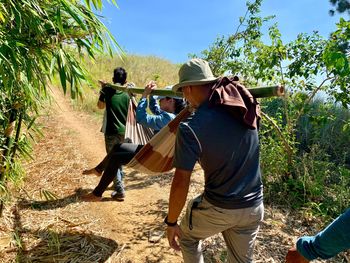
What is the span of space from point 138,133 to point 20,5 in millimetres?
1945

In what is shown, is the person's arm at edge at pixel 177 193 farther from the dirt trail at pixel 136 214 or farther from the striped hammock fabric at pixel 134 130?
the striped hammock fabric at pixel 134 130

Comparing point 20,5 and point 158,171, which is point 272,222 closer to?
point 158,171

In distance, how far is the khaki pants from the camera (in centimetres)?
225

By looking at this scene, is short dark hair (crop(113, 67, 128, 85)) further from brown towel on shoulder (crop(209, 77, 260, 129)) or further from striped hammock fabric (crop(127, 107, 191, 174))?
brown towel on shoulder (crop(209, 77, 260, 129))

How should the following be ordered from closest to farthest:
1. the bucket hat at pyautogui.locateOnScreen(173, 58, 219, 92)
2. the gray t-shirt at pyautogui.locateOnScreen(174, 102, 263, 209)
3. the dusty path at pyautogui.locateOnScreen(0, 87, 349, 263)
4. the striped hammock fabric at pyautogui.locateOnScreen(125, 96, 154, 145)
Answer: the gray t-shirt at pyautogui.locateOnScreen(174, 102, 263, 209) → the bucket hat at pyautogui.locateOnScreen(173, 58, 219, 92) → the dusty path at pyautogui.locateOnScreen(0, 87, 349, 263) → the striped hammock fabric at pyautogui.locateOnScreen(125, 96, 154, 145)

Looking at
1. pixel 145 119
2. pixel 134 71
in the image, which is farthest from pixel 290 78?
pixel 134 71

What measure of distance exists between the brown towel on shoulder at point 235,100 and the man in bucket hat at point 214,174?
31 millimetres

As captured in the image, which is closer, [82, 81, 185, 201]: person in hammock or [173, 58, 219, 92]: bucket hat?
[173, 58, 219, 92]: bucket hat

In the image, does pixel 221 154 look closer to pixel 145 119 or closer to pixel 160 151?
pixel 160 151

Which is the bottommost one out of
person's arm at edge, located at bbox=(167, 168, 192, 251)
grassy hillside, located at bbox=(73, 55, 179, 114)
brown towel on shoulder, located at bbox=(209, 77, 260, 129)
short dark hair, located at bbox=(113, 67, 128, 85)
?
person's arm at edge, located at bbox=(167, 168, 192, 251)

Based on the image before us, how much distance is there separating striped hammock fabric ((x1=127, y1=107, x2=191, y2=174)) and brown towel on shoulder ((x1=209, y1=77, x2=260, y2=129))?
67 cm

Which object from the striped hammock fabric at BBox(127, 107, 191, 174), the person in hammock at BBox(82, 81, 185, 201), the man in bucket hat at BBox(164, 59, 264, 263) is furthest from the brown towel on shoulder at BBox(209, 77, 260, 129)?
the person in hammock at BBox(82, 81, 185, 201)

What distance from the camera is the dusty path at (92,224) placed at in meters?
3.35

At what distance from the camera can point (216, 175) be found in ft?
7.12
